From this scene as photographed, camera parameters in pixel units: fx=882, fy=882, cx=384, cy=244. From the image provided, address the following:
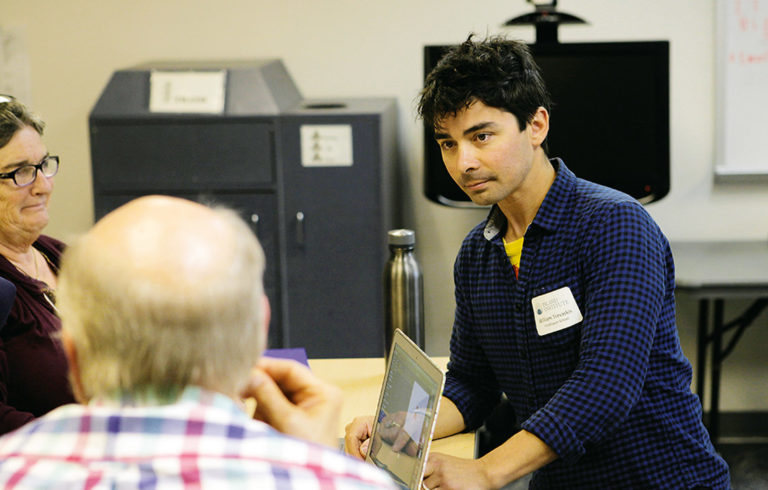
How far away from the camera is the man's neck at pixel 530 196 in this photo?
1.63 metres

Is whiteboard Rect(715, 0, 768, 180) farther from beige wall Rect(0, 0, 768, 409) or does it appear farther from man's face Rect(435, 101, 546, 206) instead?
man's face Rect(435, 101, 546, 206)

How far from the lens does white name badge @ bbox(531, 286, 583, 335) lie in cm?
152

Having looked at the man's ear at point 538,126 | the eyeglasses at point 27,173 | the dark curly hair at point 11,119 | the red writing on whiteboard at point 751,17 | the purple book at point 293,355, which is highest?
the red writing on whiteboard at point 751,17

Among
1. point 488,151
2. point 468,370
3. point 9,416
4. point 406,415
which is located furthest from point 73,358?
point 468,370

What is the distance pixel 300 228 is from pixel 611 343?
1942 millimetres

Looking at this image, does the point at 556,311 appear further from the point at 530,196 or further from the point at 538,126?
the point at 538,126

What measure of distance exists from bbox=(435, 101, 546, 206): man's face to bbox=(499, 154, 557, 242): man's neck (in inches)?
0.7

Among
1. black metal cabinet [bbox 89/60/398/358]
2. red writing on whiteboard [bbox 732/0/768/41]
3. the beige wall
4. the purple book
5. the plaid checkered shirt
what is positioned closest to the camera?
the plaid checkered shirt

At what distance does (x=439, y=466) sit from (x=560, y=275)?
400mm

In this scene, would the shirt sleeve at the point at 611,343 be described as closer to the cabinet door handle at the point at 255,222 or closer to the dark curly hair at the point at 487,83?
the dark curly hair at the point at 487,83

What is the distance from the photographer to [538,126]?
1648mm

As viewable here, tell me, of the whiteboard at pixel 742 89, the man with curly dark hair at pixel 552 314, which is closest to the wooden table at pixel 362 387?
the man with curly dark hair at pixel 552 314

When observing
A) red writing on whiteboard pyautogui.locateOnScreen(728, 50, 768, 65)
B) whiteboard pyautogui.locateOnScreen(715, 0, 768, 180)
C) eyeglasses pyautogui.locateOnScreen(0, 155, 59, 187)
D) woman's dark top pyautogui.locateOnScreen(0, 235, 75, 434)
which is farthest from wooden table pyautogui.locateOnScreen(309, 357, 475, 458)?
red writing on whiteboard pyautogui.locateOnScreen(728, 50, 768, 65)

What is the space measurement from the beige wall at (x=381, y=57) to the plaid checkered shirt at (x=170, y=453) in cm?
292
